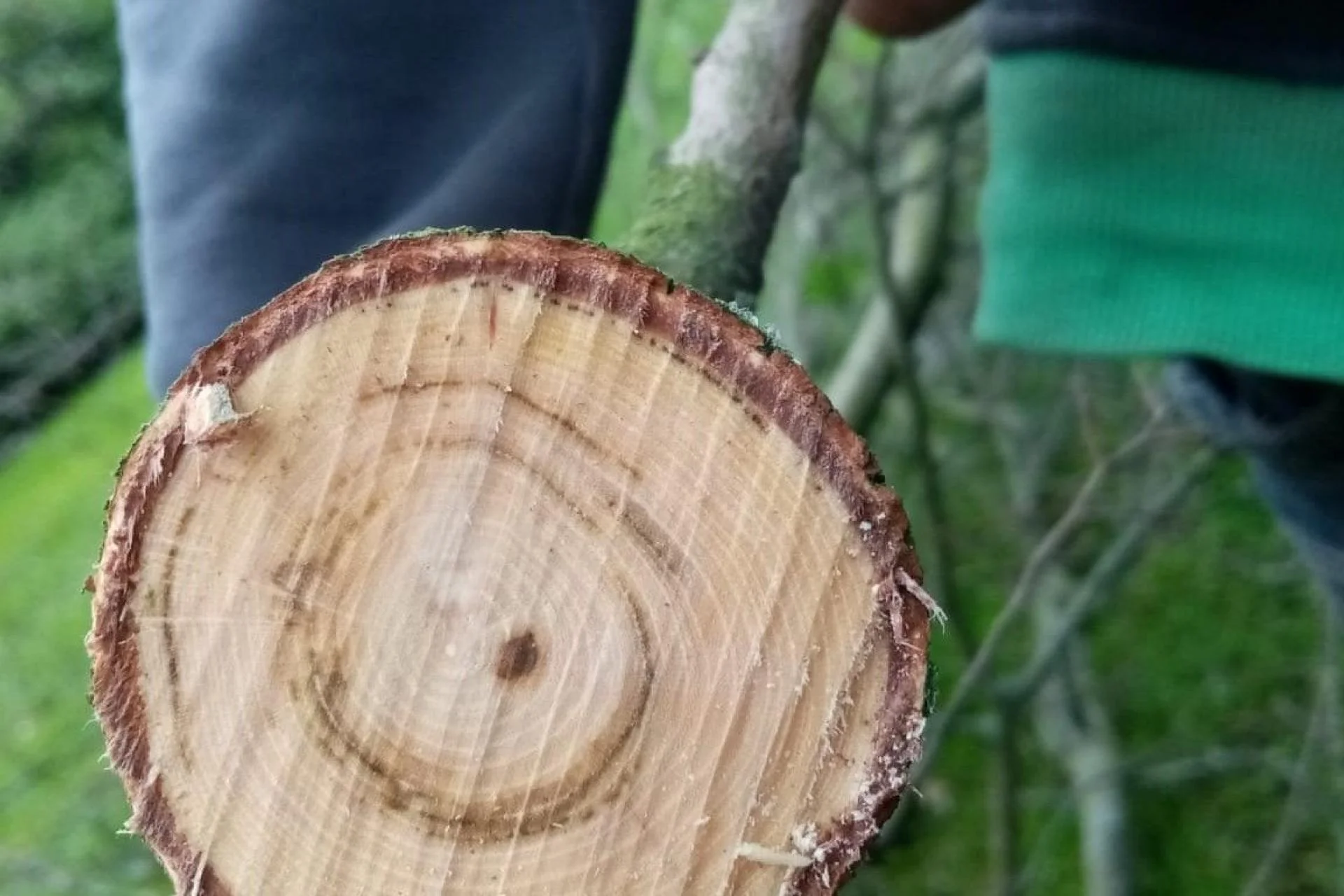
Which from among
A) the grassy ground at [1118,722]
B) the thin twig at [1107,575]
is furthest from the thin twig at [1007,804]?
the grassy ground at [1118,722]

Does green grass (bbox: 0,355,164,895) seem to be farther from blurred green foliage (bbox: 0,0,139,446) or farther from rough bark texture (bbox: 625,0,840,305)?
rough bark texture (bbox: 625,0,840,305)

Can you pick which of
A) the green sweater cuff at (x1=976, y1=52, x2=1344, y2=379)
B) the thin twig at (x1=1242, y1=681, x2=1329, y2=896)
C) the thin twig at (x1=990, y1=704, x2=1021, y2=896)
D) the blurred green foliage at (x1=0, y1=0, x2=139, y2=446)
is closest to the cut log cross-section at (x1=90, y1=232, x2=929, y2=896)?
the green sweater cuff at (x1=976, y1=52, x2=1344, y2=379)

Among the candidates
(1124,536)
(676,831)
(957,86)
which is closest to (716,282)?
(676,831)

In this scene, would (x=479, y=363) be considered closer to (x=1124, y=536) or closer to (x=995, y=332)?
(x=995, y=332)

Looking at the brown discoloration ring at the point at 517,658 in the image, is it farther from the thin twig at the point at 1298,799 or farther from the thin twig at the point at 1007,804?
the thin twig at the point at 1298,799

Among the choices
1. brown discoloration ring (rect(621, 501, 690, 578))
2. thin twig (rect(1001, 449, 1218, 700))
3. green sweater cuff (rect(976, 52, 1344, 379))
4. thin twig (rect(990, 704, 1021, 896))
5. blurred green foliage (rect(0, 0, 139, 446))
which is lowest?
thin twig (rect(990, 704, 1021, 896))

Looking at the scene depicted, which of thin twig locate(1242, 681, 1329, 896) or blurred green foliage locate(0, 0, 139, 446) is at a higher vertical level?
blurred green foliage locate(0, 0, 139, 446)

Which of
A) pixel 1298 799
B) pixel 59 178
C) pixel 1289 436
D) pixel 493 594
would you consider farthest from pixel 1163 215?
pixel 59 178
